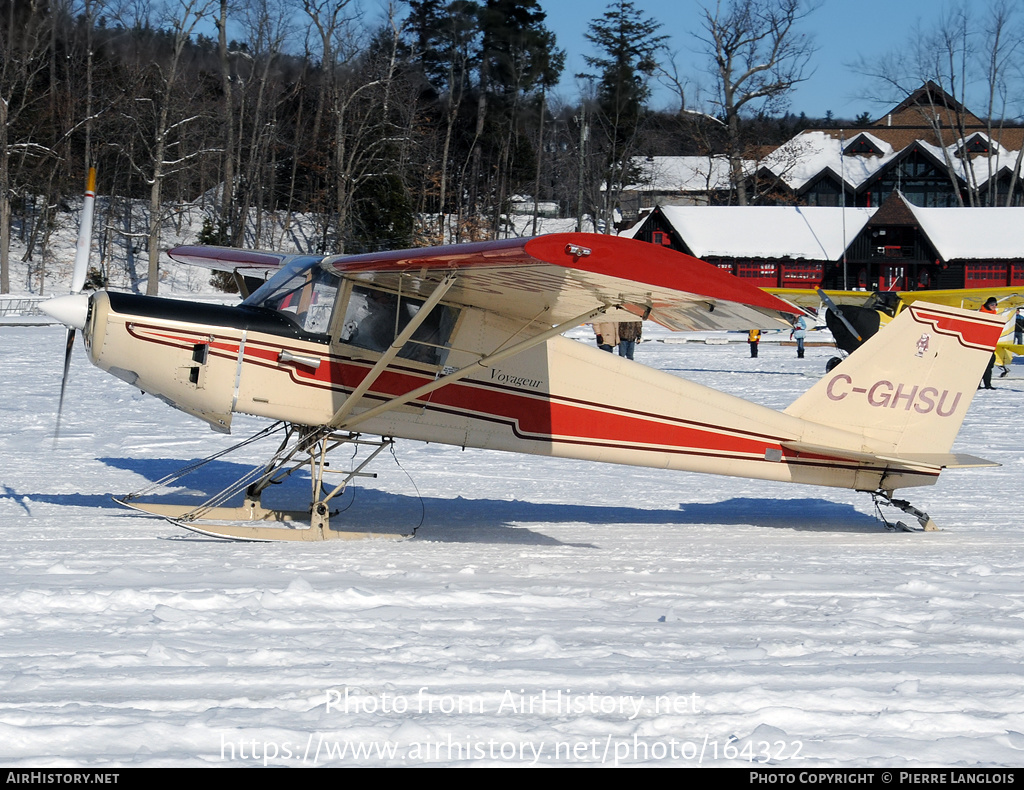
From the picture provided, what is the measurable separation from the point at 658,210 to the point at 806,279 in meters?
8.37

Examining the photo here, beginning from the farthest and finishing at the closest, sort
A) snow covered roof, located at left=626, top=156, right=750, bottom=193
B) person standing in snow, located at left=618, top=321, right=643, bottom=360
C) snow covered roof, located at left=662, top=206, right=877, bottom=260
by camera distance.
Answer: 1. snow covered roof, located at left=626, top=156, right=750, bottom=193
2. snow covered roof, located at left=662, top=206, right=877, bottom=260
3. person standing in snow, located at left=618, top=321, right=643, bottom=360

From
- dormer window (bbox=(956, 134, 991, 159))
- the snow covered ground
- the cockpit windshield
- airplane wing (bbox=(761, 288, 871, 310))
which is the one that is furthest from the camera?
dormer window (bbox=(956, 134, 991, 159))

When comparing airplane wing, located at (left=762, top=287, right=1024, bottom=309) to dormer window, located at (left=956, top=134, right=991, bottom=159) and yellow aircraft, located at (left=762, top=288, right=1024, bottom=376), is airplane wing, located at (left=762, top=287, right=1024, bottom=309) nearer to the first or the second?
yellow aircraft, located at (left=762, top=288, right=1024, bottom=376)

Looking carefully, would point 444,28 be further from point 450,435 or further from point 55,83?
point 450,435

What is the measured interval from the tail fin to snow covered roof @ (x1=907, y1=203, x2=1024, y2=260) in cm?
4483

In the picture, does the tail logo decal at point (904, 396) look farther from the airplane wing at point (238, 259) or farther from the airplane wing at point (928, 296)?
the airplane wing at point (928, 296)

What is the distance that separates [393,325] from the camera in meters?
7.27

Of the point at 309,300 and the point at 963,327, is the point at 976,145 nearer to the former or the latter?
the point at 963,327

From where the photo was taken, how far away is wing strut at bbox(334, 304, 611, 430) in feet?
21.5

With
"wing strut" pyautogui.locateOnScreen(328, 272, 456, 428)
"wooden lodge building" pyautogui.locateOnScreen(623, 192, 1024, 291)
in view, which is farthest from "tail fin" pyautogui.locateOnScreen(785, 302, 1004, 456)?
"wooden lodge building" pyautogui.locateOnScreen(623, 192, 1024, 291)

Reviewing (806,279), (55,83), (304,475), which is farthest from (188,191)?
(304,475)

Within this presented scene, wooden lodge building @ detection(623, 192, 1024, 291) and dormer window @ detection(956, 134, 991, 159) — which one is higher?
dormer window @ detection(956, 134, 991, 159)

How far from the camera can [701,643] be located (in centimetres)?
434

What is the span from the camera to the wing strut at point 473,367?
655 centimetres
